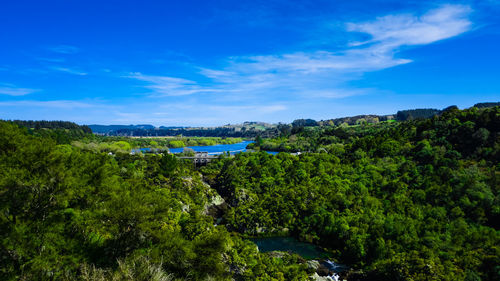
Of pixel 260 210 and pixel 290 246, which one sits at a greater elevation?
pixel 260 210

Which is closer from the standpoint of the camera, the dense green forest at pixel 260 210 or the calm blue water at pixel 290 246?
the dense green forest at pixel 260 210

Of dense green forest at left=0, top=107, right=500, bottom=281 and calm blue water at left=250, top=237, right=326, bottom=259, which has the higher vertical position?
dense green forest at left=0, top=107, right=500, bottom=281

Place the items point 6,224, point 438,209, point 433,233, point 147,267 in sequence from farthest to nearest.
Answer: point 438,209
point 433,233
point 147,267
point 6,224

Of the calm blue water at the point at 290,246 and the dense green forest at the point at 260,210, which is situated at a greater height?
the dense green forest at the point at 260,210

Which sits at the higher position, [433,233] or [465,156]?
[465,156]

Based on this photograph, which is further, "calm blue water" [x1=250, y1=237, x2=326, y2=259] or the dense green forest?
"calm blue water" [x1=250, y1=237, x2=326, y2=259]

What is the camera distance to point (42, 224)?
18.0 meters

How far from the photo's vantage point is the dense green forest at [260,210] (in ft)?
61.3

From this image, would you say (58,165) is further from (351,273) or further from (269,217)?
(269,217)

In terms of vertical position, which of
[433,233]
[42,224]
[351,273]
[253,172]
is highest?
[42,224]

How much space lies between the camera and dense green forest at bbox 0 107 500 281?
736 inches

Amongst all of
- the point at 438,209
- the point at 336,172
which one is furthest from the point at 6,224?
the point at 336,172

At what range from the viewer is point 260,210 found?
54.5 m

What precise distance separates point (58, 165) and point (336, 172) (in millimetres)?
59578
